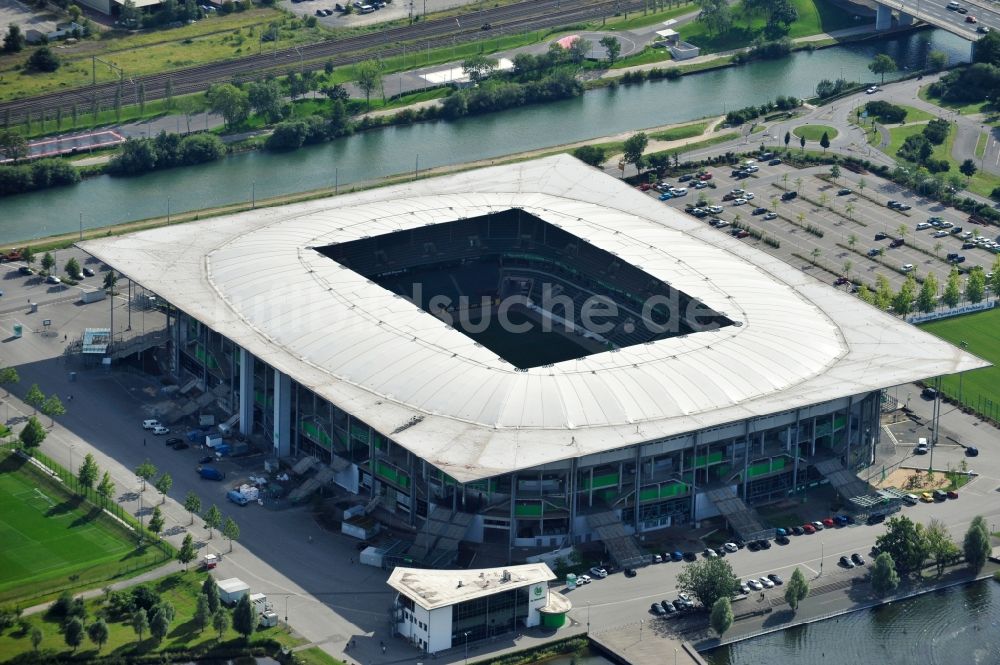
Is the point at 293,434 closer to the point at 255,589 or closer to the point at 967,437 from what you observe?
the point at 255,589

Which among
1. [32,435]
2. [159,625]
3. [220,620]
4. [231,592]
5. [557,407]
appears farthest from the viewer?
[32,435]

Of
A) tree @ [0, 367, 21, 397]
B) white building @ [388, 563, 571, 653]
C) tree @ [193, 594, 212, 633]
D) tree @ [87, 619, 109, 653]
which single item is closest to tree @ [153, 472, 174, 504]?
tree @ [193, 594, 212, 633]

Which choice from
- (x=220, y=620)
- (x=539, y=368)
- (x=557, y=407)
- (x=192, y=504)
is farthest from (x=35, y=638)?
(x=539, y=368)

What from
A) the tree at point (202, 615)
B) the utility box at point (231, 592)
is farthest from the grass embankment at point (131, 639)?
the utility box at point (231, 592)

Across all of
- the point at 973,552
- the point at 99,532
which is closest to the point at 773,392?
the point at 973,552

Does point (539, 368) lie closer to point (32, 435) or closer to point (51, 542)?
point (51, 542)

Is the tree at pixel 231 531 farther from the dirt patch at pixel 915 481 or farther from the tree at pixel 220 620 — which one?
the dirt patch at pixel 915 481
